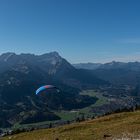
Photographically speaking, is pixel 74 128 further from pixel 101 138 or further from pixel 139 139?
pixel 139 139

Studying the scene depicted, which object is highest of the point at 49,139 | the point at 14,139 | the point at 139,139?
the point at 139,139

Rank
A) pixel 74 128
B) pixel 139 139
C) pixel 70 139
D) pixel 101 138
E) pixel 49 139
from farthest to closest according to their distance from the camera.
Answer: pixel 74 128
pixel 49 139
pixel 70 139
pixel 101 138
pixel 139 139

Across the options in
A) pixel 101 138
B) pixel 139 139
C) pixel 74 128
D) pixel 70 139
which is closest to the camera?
pixel 139 139

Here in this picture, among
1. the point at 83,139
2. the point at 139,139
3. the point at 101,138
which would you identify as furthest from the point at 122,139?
the point at 83,139

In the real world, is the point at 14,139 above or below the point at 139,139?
below

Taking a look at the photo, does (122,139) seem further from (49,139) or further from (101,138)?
(49,139)

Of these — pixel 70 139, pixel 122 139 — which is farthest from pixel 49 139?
pixel 122 139

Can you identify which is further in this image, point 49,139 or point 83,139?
point 49,139

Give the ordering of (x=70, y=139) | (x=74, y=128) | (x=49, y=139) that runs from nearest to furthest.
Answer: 1. (x=70, y=139)
2. (x=49, y=139)
3. (x=74, y=128)

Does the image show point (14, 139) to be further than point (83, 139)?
Yes

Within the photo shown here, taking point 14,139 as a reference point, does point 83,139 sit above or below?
above
